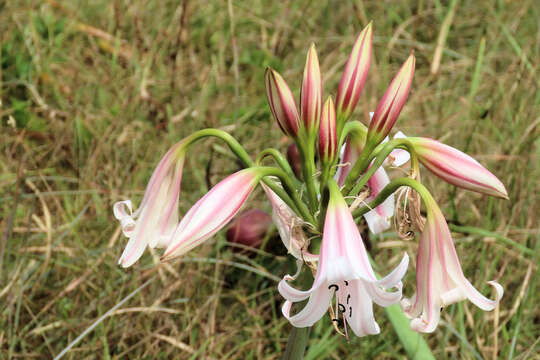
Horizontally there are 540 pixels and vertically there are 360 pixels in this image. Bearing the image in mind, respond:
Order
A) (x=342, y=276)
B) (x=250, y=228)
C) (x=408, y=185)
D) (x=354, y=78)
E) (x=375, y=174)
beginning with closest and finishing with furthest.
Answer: (x=342, y=276) < (x=408, y=185) < (x=354, y=78) < (x=375, y=174) < (x=250, y=228)

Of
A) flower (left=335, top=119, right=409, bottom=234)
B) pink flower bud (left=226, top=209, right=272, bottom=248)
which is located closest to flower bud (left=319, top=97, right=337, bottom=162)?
flower (left=335, top=119, right=409, bottom=234)

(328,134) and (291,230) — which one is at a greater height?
(328,134)

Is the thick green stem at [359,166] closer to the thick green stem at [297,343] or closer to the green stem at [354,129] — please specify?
the green stem at [354,129]

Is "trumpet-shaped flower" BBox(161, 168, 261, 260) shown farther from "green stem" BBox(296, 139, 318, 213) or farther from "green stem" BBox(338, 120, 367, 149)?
"green stem" BBox(338, 120, 367, 149)

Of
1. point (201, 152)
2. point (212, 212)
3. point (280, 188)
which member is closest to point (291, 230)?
point (280, 188)

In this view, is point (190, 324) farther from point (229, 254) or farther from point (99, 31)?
point (99, 31)

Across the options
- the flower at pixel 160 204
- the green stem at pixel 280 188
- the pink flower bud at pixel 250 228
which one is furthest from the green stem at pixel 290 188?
the pink flower bud at pixel 250 228

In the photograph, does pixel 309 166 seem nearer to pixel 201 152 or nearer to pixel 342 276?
pixel 342 276

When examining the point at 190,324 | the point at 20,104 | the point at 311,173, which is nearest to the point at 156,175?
the point at 311,173

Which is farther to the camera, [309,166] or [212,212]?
[309,166]
